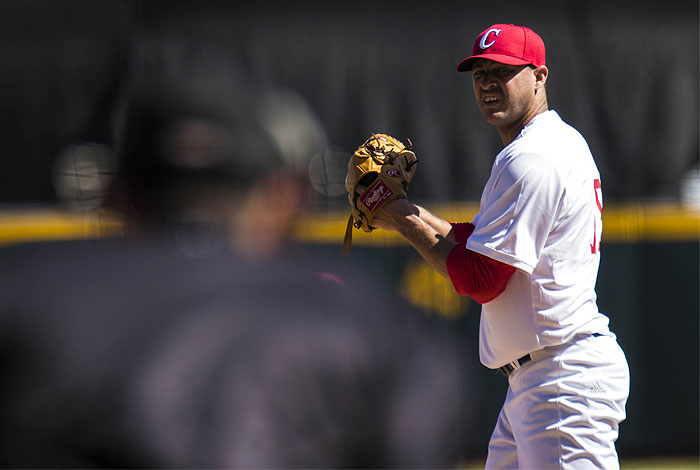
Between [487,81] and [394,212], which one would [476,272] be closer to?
[394,212]

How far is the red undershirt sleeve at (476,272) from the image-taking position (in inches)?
86.4

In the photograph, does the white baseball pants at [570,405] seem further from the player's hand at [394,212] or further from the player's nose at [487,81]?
the player's nose at [487,81]

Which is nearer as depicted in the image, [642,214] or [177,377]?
[177,377]

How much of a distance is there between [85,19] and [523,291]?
2769 millimetres

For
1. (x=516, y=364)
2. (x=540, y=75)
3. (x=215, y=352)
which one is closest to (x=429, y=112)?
(x=540, y=75)

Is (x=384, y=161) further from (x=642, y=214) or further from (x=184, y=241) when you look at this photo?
(x=642, y=214)

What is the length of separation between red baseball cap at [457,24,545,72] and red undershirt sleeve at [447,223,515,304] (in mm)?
500

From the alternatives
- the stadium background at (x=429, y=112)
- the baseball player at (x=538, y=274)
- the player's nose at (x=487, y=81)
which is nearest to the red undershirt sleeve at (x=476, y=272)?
the baseball player at (x=538, y=274)

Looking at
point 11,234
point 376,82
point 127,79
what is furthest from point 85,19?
point 376,82

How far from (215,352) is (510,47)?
1.28 metres

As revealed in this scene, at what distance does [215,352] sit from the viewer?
4.66ft

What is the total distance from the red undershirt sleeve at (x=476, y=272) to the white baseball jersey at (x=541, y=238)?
3 centimetres

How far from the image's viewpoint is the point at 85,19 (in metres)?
4.21

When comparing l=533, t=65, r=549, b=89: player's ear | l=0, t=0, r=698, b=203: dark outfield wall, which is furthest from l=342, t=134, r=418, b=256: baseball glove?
l=0, t=0, r=698, b=203: dark outfield wall
